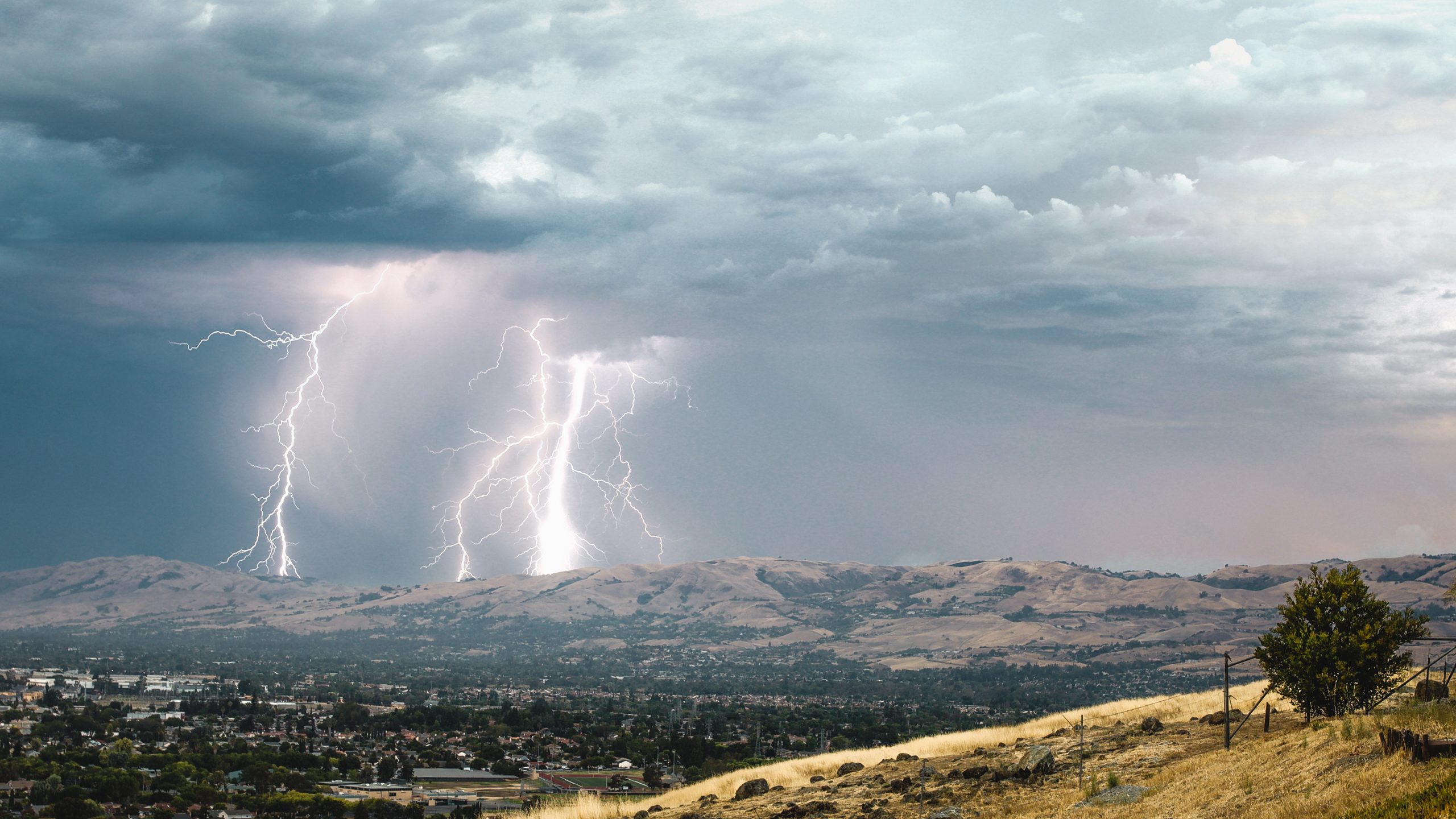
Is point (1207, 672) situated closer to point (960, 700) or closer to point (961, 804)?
point (960, 700)

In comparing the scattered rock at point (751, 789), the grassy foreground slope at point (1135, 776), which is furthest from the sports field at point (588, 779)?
the scattered rock at point (751, 789)

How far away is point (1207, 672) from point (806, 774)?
186 metres

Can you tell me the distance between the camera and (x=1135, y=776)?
23.7 metres

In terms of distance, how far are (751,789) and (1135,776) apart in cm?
1100

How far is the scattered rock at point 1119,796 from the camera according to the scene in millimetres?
21469

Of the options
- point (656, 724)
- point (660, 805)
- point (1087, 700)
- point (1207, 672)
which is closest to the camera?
point (660, 805)

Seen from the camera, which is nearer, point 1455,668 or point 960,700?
point 1455,668

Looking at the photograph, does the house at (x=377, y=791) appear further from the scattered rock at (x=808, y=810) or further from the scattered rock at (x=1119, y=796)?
the scattered rock at (x=1119, y=796)

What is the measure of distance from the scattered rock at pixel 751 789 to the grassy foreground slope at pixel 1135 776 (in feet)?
1.18

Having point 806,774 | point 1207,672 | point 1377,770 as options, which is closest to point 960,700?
point 1207,672

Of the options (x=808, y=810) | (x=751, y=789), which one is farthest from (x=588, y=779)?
(x=808, y=810)

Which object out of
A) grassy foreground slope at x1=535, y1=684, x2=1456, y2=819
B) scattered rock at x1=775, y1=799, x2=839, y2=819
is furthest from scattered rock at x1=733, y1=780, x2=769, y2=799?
scattered rock at x1=775, y1=799, x2=839, y2=819

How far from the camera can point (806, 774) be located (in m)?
33.5

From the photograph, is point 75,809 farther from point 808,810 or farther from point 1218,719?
point 1218,719
